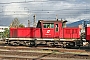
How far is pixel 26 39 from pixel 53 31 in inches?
136

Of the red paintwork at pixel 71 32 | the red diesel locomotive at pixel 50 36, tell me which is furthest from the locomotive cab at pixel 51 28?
the red paintwork at pixel 71 32

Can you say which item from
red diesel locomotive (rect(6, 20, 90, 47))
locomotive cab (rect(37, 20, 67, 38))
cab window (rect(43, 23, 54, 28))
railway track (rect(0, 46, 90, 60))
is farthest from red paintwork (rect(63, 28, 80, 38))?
railway track (rect(0, 46, 90, 60))

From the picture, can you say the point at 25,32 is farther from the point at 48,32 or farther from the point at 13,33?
the point at 48,32

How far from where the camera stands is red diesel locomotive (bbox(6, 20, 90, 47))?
21014mm

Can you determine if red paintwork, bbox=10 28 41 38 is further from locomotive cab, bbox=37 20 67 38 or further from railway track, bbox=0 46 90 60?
railway track, bbox=0 46 90 60

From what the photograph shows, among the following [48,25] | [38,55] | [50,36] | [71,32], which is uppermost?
[48,25]

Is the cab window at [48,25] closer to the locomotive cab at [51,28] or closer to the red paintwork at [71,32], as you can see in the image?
the locomotive cab at [51,28]

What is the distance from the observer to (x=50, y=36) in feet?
71.2

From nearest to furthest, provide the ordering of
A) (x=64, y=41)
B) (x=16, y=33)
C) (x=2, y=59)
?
(x=2, y=59) → (x=64, y=41) → (x=16, y=33)

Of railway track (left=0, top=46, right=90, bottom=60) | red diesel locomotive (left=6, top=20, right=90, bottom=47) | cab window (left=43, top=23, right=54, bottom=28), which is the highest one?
cab window (left=43, top=23, right=54, bottom=28)

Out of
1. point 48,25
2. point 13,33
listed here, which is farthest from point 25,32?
point 48,25

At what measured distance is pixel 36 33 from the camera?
22188 mm

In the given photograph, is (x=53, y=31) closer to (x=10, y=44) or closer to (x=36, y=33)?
(x=36, y=33)

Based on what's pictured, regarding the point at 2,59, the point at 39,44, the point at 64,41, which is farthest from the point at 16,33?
the point at 2,59
